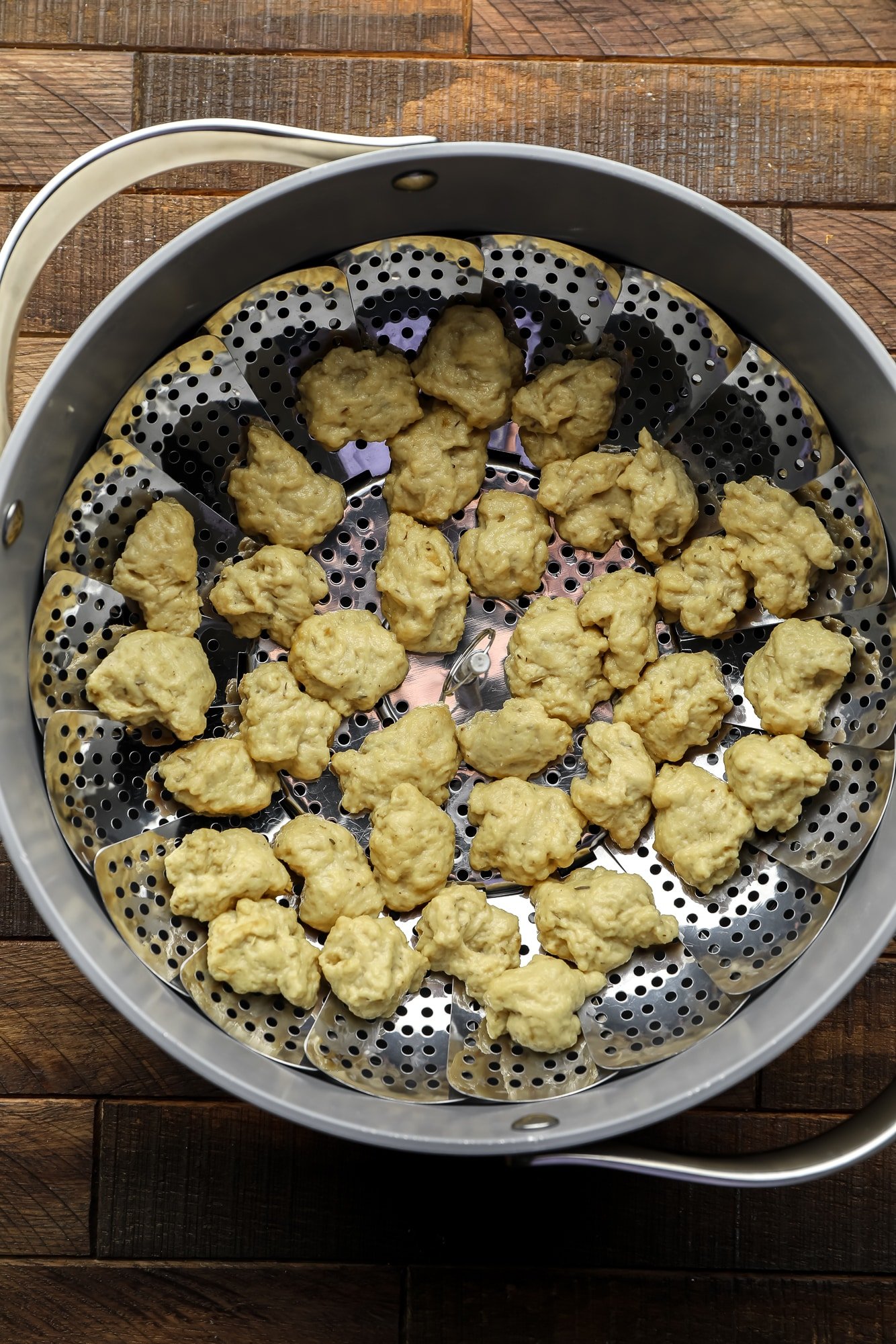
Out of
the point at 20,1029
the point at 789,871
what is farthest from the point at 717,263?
the point at 20,1029

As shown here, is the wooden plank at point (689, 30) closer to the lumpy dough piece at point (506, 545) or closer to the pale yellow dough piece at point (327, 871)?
the lumpy dough piece at point (506, 545)

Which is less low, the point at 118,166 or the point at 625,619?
the point at 118,166

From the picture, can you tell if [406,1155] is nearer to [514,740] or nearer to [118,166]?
[514,740]

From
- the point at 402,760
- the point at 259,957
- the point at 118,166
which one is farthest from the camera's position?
the point at 402,760

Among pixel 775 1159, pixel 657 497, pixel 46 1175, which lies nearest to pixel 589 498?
pixel 657 497

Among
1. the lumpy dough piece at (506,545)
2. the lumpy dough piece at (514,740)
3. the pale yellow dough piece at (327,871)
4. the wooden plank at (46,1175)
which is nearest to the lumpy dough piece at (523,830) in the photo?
the lumpy dough piece at (514,740)

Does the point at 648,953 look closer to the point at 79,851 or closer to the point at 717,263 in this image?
the point at 79,851
